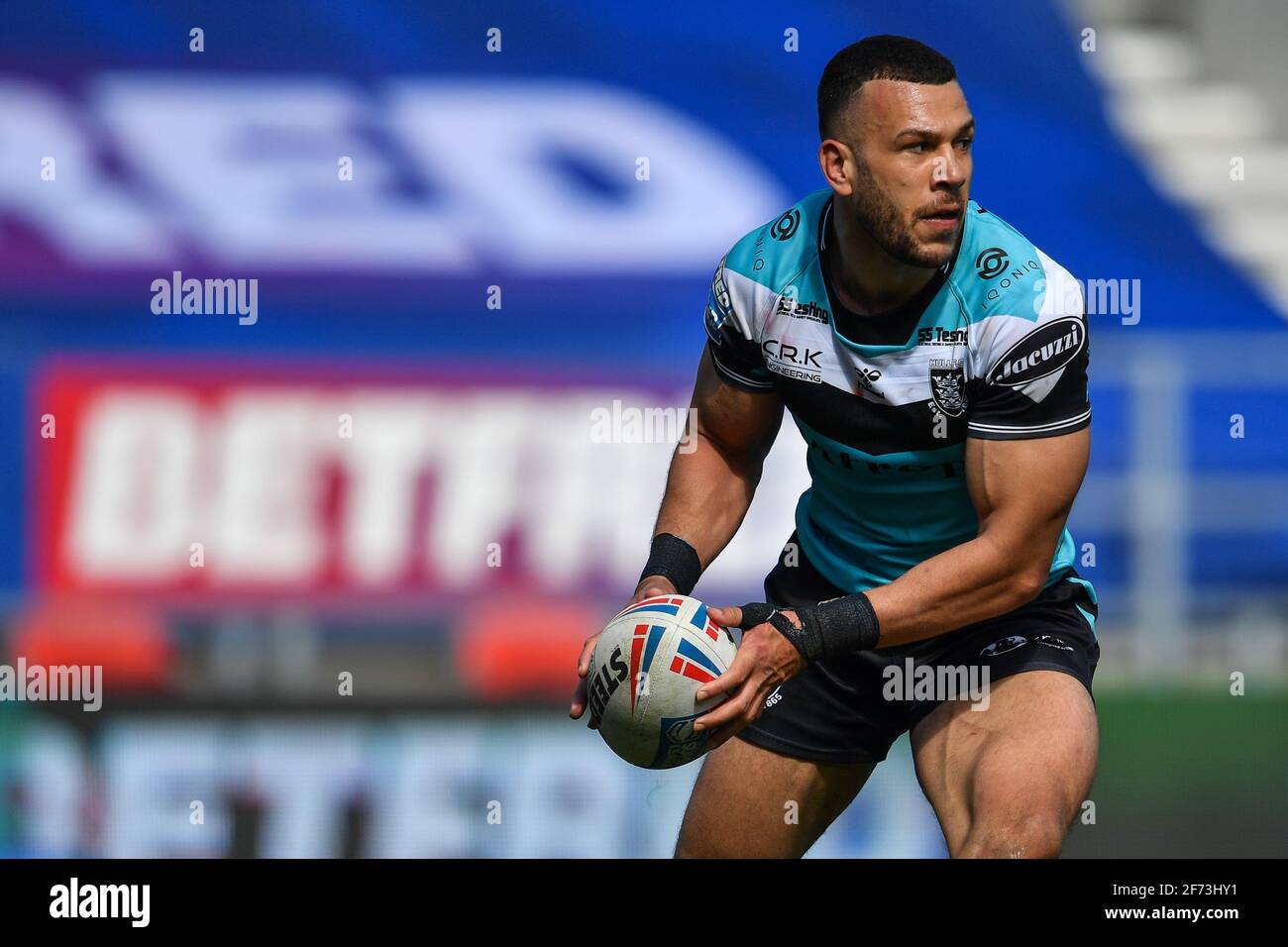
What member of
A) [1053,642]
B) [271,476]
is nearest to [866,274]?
[1053,642]

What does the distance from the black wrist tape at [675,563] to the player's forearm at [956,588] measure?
57cm

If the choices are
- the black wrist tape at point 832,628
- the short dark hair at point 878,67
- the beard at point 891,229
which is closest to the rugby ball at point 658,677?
the black wrist tape at point 832,628

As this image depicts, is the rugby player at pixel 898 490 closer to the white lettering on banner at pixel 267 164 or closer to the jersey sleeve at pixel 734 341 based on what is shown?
the jersey sleeve at pixel 734 341

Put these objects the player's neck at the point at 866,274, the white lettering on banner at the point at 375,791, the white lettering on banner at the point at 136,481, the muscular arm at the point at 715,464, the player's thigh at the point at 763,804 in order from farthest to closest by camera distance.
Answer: the white lettering on banner at the point at 136,481 → the white lettering on banner at the point at 375,791 → the muscular arm at the point at 715,464 → the player's thigh at the point at 763,804 → the player's neck at the point at 866,274

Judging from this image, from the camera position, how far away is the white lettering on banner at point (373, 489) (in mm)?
8922

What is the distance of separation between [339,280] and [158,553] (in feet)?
5.89

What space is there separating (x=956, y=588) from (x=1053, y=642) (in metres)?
0.34

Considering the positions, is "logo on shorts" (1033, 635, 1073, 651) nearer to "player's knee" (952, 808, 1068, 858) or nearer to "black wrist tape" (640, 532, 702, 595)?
"player's knee" (952, 808, 1068, 858)

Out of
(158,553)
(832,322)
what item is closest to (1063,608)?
(832,322)

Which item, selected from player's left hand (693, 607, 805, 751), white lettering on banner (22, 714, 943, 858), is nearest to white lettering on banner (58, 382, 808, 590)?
white lettering on banner (22, 714, 943, 858)

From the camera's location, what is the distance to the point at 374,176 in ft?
31.6

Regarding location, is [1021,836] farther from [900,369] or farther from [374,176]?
[374,176]

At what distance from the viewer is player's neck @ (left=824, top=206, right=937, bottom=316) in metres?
4.21

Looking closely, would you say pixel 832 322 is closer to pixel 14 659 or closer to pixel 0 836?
pixel 0 836
